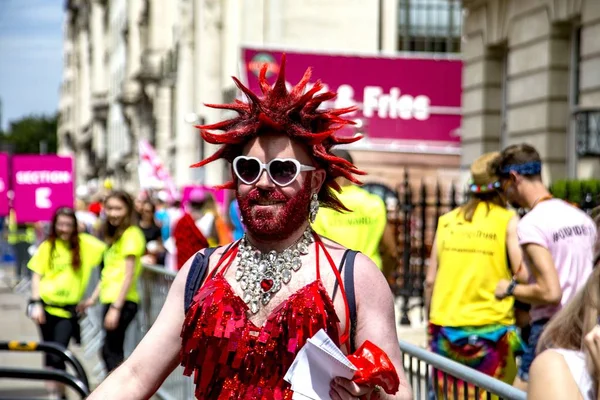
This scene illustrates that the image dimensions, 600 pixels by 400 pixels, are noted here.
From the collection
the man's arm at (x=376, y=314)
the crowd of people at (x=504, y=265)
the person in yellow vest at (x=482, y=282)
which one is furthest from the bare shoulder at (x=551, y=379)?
the person in yellow vest at (x=482, y=282)

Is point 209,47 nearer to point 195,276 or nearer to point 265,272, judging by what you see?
point 195,276

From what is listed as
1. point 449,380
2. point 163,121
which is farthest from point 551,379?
point 163,121

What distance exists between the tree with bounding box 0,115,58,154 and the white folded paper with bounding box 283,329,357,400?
137 meters

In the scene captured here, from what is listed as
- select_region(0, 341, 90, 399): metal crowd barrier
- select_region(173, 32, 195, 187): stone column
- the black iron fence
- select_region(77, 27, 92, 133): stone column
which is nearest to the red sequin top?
select_region(0, 341, 90, 399): metal crowd barrier

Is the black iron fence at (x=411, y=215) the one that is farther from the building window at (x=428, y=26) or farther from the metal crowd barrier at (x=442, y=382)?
the building window at (x=428, y=26)

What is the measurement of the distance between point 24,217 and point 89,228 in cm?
190

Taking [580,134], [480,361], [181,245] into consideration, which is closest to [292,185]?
[480,361]

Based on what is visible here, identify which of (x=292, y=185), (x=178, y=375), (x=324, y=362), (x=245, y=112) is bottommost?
(x=178, y=375)

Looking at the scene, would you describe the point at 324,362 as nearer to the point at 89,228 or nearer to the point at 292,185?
the point at 292,185

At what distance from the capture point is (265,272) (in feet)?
10.9

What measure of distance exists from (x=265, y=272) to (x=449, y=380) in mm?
1652

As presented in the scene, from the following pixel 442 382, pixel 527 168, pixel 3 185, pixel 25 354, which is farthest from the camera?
pixel 3 185

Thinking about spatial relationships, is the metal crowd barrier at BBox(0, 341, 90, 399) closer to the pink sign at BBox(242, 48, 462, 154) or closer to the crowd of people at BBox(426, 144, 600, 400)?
the crowd of people at BBox(426, 144, 600, 400)

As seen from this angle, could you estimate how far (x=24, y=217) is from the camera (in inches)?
795
